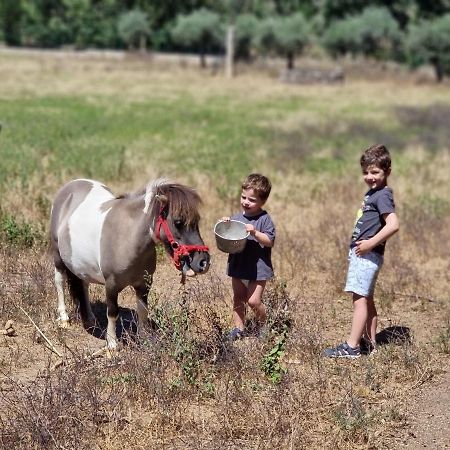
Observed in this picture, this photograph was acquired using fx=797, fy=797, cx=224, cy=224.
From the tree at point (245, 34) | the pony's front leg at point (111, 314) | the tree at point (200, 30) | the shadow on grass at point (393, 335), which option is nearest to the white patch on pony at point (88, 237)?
the pony's front leg at point (111, 314)

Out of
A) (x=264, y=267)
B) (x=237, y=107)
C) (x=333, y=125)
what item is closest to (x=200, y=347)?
(x=264, y=267)

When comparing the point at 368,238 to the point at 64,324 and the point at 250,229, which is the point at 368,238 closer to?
the point at 250,229

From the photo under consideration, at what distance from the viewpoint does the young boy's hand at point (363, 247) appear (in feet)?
20.5

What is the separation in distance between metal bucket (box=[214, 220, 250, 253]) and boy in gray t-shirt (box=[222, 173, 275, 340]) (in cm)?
11

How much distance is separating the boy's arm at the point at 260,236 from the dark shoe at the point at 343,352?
101 centimetres

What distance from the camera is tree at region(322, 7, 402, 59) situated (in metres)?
59.5

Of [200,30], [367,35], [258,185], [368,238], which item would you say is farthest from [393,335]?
[200,30]

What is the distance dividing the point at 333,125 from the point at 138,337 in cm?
1906

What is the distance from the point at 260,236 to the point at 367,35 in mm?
56676

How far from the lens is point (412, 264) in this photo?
973 centimetres

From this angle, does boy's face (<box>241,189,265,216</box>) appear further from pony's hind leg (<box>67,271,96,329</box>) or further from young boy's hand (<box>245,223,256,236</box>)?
pony's hind leg (<box>67,271,96,329</box>)

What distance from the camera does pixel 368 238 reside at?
250 inches

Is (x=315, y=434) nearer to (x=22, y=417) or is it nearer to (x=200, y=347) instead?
(x=200, y=347)

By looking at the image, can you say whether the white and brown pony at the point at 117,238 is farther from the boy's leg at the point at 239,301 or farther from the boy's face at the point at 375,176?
the boy's face at the point at 375,176
